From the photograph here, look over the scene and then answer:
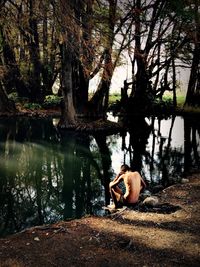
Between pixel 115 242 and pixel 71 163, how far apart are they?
9.31 meters

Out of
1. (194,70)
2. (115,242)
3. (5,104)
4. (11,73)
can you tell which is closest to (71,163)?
(115,242)

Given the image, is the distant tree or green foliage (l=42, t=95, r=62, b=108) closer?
the distant tree

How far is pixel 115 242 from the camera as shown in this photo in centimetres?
779

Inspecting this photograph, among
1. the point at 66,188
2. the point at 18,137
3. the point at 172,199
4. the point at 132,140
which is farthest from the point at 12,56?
the point at 172,199

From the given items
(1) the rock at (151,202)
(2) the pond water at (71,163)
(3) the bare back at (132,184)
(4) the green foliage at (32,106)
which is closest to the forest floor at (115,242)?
(1) the rock at (151,202)

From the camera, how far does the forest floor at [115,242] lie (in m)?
6.98

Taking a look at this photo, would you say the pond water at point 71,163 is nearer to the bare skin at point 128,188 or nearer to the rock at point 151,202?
the bare skin at point 128,188

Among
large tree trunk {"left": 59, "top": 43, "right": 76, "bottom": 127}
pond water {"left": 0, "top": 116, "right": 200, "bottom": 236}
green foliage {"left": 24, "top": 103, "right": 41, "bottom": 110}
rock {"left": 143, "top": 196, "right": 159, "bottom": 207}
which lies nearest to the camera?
rock {"left": 143, "top": 196, "right": 159, "bottom": 207}

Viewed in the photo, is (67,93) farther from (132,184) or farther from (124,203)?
(132,184)

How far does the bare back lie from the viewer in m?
9.79

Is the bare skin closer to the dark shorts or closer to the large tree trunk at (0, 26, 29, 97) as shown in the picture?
the dark shorts

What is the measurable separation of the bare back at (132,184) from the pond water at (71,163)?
1346mm

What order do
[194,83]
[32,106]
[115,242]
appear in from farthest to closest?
[194,83]
[32,106]
[115,242]

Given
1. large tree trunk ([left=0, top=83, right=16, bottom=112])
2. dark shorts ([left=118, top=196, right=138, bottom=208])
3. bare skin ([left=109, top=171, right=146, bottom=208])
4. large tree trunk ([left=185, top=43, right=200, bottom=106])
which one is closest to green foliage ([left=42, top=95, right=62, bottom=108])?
large tree trunk ([left=0, top=83, right=16, bottom=112])
